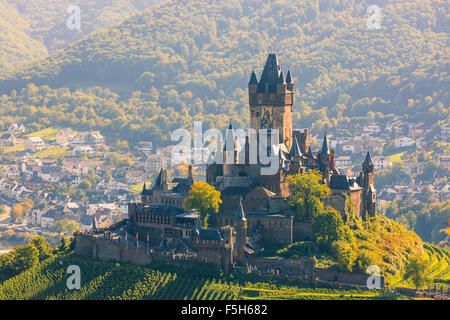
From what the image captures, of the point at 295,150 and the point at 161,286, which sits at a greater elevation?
the point at 295,150

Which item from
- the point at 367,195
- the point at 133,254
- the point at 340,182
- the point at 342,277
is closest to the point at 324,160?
the point at 340,182

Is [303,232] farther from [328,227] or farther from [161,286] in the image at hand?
[161,286]

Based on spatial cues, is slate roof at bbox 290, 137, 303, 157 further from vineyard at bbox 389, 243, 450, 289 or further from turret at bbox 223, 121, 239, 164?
vineyard at bbox 389, 243, 450, 289

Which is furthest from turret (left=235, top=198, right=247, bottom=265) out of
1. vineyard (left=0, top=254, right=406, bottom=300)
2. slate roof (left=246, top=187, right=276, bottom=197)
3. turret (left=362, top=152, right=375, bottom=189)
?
turret (left=362, top=152, right=375, bottom=189)

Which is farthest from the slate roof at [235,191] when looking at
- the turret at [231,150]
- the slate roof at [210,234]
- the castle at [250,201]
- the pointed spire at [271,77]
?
the pointed spire at [271,77]

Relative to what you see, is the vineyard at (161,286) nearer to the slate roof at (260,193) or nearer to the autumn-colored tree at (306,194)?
the autumn-colored tree at (306,194)

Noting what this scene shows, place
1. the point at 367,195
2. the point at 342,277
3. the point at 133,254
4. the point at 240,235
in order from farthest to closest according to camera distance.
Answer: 1. the point at 367,195
2. the point at 133,254
3. the point at 342,277
4. the point at 240,235

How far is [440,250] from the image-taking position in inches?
→ 5546

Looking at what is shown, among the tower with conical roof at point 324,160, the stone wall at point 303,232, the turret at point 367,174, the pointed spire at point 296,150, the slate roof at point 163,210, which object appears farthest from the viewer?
the turret at point 367,174

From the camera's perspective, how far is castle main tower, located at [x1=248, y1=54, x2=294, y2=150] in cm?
12681

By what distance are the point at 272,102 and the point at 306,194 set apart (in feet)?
56.9

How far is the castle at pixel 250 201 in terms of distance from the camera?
107125 mm

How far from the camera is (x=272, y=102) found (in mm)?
127188

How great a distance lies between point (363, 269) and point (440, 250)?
35.9 m
